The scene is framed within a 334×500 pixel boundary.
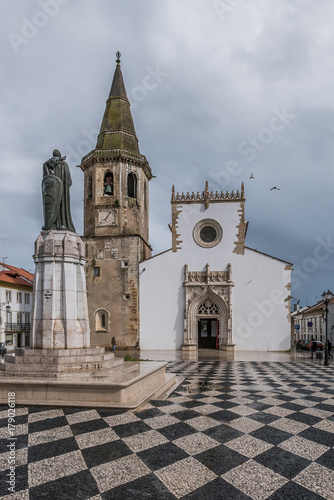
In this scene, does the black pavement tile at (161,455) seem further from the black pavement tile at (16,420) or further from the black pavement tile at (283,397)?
the black pavement tile at (283,397)

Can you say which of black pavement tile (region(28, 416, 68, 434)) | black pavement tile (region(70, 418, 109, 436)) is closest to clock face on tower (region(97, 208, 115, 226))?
black pavement tile (region(28, 416, 68, 434))

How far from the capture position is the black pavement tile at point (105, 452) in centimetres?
376

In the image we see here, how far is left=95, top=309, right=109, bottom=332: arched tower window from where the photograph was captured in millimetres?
23891

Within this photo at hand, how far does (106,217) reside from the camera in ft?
84.3

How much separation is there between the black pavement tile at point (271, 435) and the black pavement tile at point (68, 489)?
238cm

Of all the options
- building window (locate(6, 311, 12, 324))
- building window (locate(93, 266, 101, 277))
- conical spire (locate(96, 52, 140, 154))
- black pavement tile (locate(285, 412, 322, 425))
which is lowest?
building window (locate(6, 311, 12, 324))

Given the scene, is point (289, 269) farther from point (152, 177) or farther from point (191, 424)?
point (191, 424)

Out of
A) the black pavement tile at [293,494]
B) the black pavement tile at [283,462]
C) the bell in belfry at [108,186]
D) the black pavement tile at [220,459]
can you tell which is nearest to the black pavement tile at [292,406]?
the black pavement tile at [283,462]

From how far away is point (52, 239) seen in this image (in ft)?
26.0

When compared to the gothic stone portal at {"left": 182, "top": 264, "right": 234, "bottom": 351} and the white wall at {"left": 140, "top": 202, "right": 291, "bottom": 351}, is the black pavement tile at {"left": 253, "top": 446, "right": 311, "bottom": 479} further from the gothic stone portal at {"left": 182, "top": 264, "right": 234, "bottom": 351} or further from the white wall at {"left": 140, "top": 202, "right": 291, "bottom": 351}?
the white wall at {"left": 140, "top": 202, "right": 291, "bottom": 351}

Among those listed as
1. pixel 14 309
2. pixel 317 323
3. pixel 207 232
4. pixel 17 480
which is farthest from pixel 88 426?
pixel 317 323

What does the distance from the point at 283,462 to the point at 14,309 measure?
102 feet

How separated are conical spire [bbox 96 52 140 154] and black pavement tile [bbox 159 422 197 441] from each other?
24.2 m

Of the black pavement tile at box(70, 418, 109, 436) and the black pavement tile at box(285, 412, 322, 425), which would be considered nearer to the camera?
the black pavement tile at box(70, 418, 109, 436)
